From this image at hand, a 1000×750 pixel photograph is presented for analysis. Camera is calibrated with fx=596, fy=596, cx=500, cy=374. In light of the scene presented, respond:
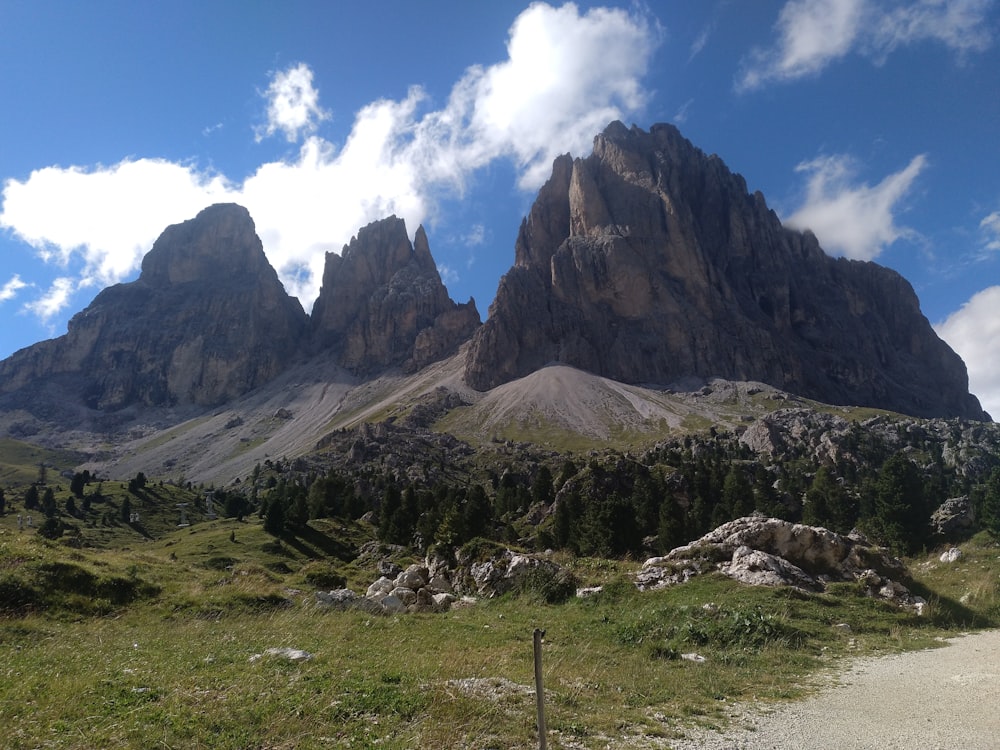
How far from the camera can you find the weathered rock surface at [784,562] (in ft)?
67.5

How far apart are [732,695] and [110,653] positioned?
11.8 metres

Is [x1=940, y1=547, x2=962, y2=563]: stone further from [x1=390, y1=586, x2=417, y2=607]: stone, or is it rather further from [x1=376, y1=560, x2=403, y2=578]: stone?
[x1=376, y1=560, x2=403, y2=578]: stone

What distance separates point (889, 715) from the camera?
9789mm

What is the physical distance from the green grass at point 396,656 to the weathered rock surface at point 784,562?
1.01 m

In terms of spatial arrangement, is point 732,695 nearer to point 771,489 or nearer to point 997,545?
point 997,545

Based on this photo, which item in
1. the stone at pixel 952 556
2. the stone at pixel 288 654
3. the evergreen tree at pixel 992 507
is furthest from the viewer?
the evergreen tree at pixel 992 507

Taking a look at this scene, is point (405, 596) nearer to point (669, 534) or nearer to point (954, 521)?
point (669, 534)

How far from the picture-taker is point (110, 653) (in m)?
11.5

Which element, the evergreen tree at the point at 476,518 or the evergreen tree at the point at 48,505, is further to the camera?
the evergreen tree at the point at 48,505

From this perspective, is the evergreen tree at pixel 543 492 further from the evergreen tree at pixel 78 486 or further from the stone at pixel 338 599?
the evergreen tree at pixel 78 486

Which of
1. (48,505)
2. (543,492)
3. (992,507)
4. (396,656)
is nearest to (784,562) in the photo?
(396,656)

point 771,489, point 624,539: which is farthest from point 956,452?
point 624,539

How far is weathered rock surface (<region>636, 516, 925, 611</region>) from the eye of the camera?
20.6m

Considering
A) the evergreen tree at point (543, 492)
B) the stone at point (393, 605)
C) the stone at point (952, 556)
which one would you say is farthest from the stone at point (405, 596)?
the evergreen tree at point (543, 492)
